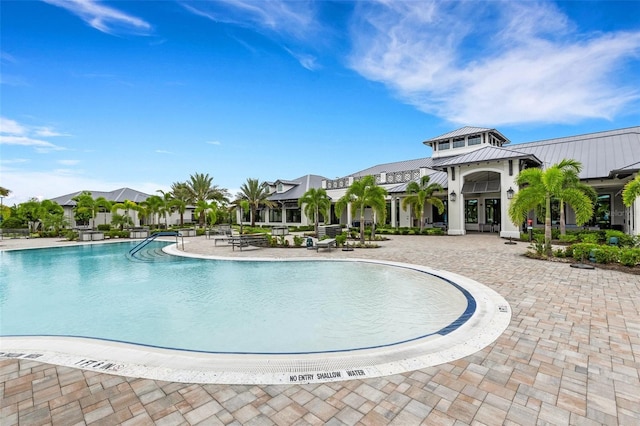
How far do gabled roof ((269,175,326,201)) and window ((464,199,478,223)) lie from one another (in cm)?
1747

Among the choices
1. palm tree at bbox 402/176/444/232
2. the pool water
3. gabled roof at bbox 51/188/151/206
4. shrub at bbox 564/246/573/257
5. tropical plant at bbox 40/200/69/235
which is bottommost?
the pool water

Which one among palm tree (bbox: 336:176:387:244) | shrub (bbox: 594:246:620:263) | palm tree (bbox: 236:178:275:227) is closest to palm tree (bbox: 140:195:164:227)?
palm tree (bbox: 236:178:275:227)

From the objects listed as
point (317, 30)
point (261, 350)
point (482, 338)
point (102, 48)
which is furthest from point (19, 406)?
point (317, 30)

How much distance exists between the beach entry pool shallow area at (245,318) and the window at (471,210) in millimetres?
19420

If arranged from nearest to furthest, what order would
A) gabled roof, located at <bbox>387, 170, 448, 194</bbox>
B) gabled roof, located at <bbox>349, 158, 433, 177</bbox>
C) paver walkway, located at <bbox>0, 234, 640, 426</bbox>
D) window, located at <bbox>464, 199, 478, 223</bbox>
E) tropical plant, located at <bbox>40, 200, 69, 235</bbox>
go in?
paver walkway, located at <bbox>0, 234, 640, 426</bbox>, gabled roof, located at <bbox>387, 170, 448, 194</bbox>, window, located at <bbox>464, 199, 478, 223</bbox>, tropical plant, located at <bbox>40, 200, 69, 235</bbox>, gabled roof, located at <bbox>349, 158, 433, 177</bbox>

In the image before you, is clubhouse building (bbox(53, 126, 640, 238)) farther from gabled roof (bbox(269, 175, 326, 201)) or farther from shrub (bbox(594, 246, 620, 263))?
shrub (bbox(594, 246, 620, 263))

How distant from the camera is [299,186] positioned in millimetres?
39438

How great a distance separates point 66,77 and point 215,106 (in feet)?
29.9

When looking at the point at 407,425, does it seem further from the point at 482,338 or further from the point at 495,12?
the point at 495,12

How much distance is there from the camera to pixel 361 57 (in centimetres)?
1677

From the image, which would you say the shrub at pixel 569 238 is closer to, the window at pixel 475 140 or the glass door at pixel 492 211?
the glass door at pixel 492 211

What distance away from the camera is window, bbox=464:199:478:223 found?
1058 inches

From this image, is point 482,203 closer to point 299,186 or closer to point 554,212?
point 554,212

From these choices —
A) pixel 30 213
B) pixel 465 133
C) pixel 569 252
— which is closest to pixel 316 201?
pixel 465 133
